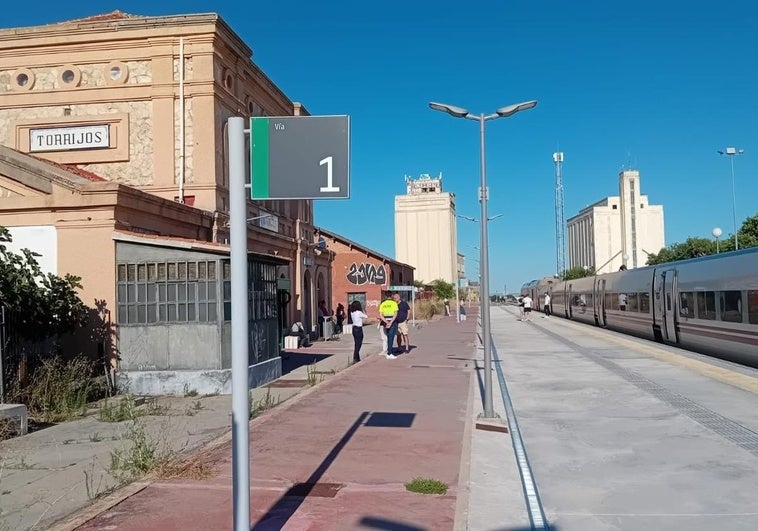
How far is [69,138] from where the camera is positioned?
19281mm

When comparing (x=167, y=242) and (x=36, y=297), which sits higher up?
(x=167, y=242)

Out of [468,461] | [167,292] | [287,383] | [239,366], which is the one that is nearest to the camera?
[239,366]

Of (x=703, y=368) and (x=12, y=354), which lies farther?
(x=703, y=368)

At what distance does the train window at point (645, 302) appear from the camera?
2666 cm

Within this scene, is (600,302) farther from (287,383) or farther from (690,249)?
(690,249)

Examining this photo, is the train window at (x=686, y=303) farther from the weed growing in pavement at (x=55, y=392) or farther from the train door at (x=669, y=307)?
the weed growing in pavement at (x=55, y=392)

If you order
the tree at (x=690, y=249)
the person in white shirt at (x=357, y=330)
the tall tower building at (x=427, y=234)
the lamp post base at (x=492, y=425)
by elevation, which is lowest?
the lamp post base at (x=492, y=425)

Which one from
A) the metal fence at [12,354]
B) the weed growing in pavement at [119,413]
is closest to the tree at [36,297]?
Result: the metal fence at [12,354]

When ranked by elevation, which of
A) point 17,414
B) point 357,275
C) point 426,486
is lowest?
point 426,486

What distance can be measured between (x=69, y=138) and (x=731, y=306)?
17.4 m

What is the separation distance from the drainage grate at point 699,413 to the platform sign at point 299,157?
20.4 feet

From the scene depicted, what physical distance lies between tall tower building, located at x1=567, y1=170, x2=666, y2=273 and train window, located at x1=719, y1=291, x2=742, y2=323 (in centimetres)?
11650

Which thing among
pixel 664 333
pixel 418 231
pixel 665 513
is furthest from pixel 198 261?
pixel 418 231

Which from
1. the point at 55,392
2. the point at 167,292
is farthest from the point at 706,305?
the point at 55,392
